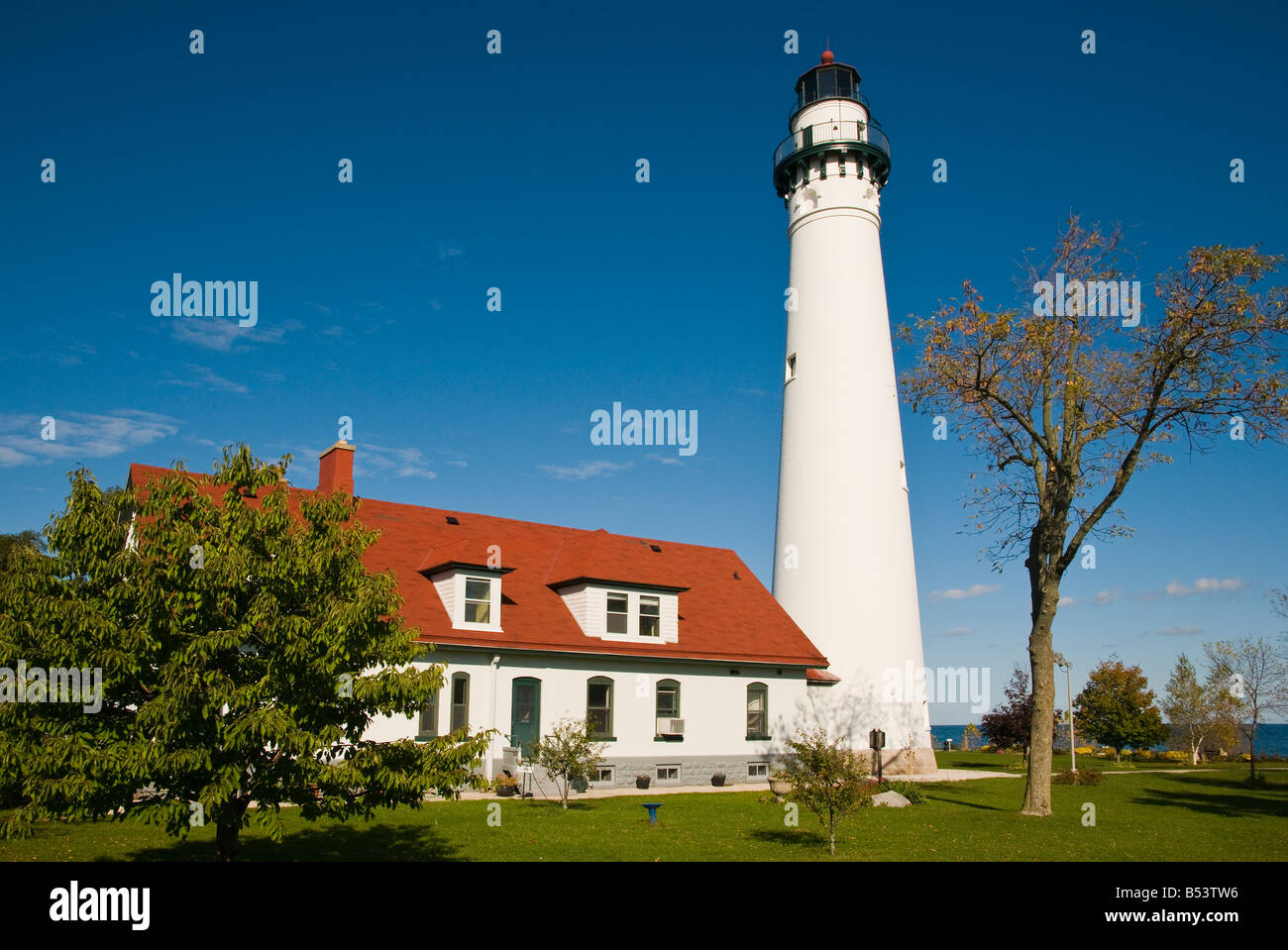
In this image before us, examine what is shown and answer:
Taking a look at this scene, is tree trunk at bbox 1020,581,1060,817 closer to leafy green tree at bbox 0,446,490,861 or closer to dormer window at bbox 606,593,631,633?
dormer window at bbox 606,593,631,633

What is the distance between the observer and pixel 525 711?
24.2 metres

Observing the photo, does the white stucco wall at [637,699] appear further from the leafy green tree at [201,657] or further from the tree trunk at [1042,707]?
the leafy green tree at [201,657]

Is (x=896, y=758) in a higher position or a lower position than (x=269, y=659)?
lower

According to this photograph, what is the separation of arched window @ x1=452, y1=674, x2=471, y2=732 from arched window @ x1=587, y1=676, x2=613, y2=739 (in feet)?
12.3

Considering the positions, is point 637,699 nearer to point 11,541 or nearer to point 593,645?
point 593,645

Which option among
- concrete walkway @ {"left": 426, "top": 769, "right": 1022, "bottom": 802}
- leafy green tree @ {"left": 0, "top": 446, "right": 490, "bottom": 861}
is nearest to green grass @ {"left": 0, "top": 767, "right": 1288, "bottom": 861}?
concrete walkway @ {"left": 426, "top": 769, "right": 1022, "bottom": 802}

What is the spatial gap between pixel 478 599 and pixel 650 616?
5.77 meters

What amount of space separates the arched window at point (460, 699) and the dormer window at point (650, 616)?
614cm

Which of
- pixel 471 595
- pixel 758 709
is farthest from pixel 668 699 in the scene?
pixel 471 595

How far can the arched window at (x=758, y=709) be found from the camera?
28.8 metres
